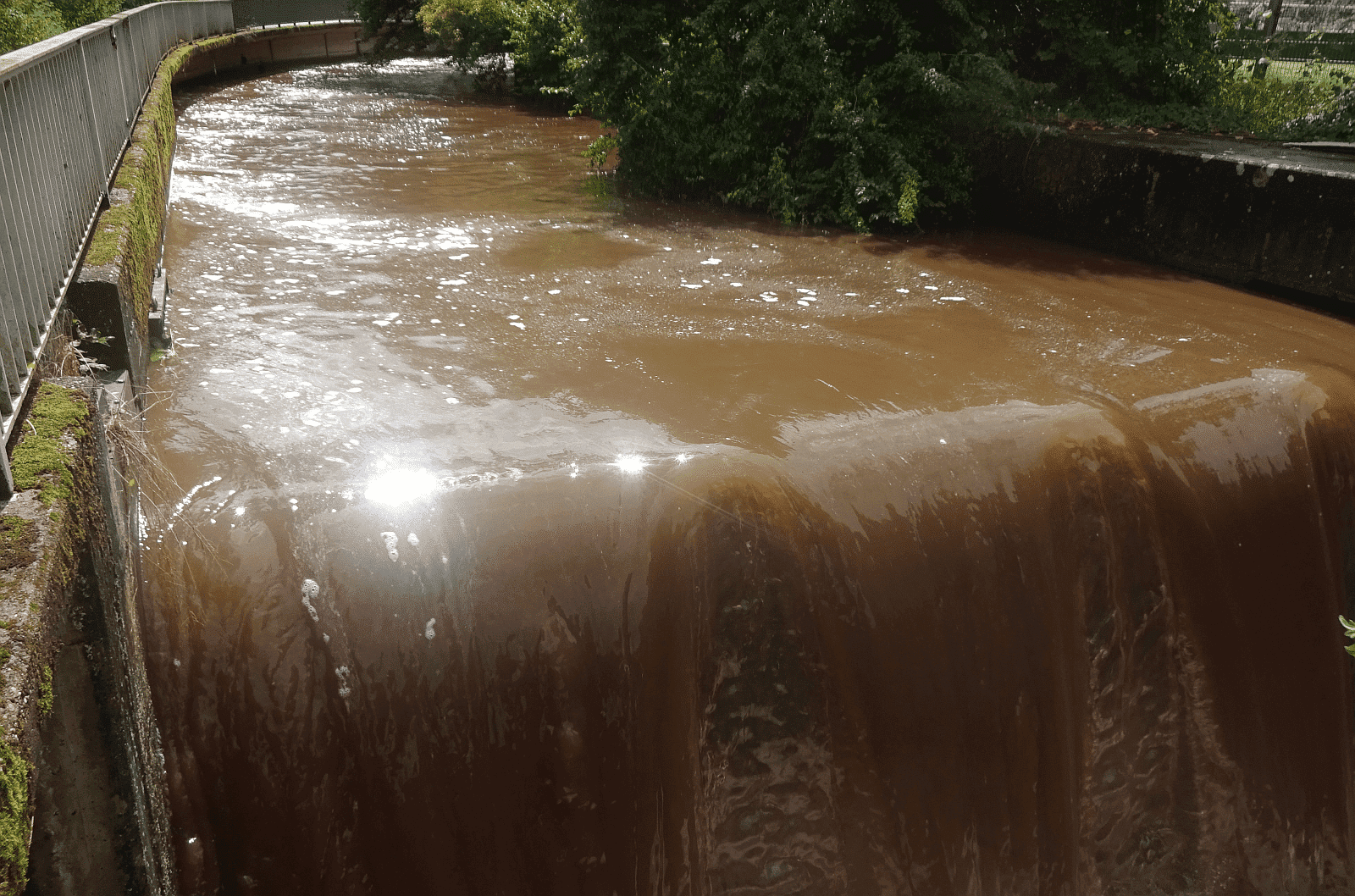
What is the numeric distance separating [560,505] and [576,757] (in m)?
0.97

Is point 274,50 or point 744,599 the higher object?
point 274,50

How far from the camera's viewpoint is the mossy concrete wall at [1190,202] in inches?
290

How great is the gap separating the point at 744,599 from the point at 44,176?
11.1ft

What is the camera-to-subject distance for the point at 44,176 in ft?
14.9

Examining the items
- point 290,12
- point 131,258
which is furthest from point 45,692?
point 290,12

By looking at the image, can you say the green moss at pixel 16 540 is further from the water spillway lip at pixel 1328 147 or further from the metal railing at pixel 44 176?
the water spillway lip at pixel 1328 147

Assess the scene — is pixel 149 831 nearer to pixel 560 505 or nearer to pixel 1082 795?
pixel 560 505

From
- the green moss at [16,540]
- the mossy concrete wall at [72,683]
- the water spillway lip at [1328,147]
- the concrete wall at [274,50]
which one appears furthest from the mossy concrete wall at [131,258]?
the concrete wall at [274,50]

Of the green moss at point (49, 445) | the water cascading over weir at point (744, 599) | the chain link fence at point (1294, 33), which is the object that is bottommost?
the water cascading over weir at point (744, 599)

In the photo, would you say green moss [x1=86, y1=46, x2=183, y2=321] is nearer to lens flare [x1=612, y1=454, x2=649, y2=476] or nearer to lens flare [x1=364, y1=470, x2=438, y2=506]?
lens flare [x1=364, y1=470, x2=438, y2=506]

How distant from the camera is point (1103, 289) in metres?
7.72

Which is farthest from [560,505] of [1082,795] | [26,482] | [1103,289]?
[1103,289]

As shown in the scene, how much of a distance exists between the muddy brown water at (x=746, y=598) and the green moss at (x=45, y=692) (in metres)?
1.04

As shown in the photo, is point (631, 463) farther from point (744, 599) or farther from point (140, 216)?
point (140, 216)
